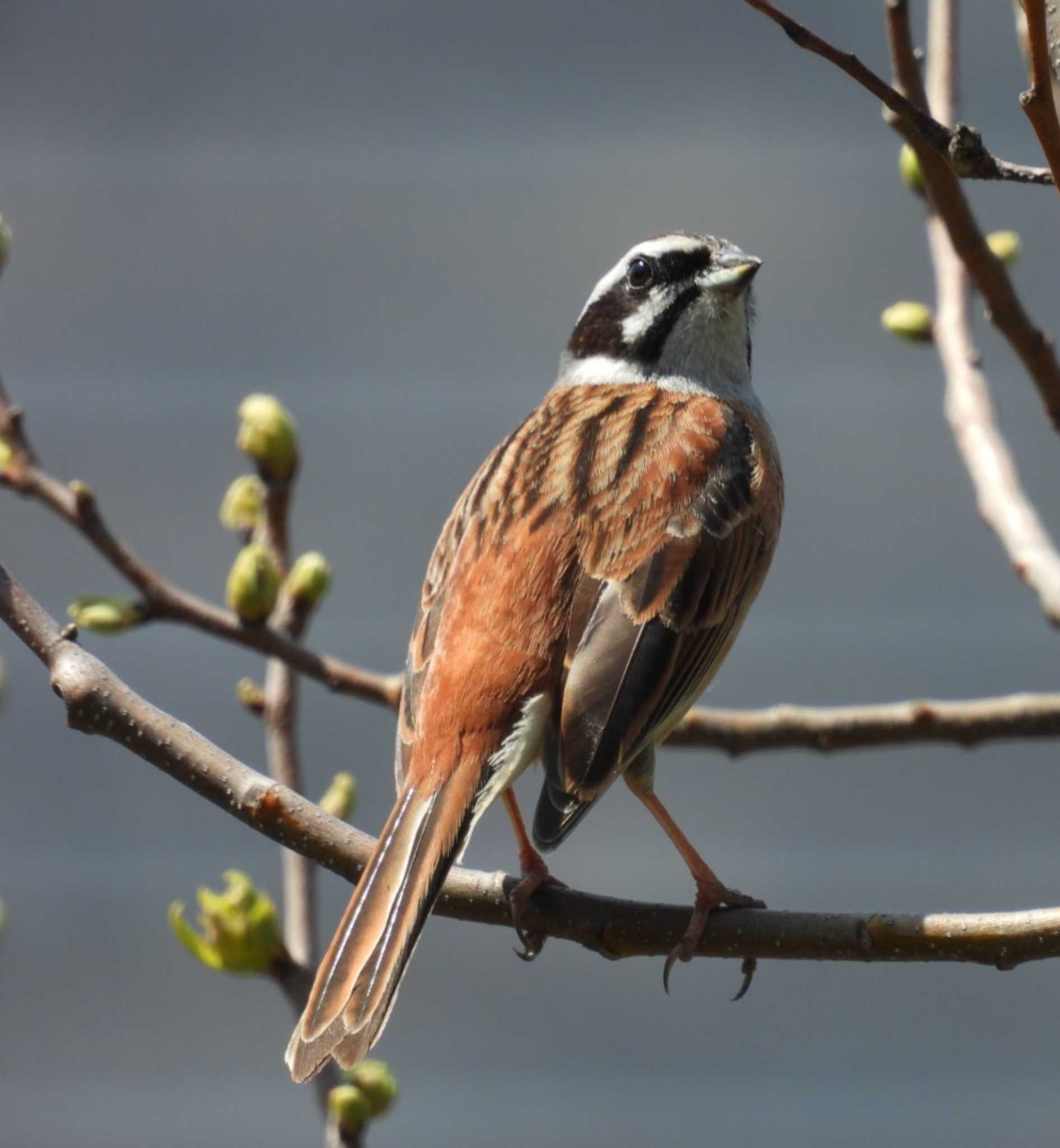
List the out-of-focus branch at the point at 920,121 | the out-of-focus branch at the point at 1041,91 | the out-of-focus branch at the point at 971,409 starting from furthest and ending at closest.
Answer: the out-of-focus branch at the point at 971,409, the out-of-focus branch at the point at 920,121, the out-of-focus branch at the point at 1041,91

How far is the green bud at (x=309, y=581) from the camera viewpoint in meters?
3.08

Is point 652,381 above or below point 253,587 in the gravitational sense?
above

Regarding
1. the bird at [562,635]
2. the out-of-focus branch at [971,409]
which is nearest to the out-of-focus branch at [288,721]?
the bird at [562,635]

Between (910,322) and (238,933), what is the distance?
1.80m

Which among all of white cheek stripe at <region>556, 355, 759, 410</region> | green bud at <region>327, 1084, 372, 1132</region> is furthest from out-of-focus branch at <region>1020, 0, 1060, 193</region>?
white cheek stripe at <region>556, 355, 759, 410</region>

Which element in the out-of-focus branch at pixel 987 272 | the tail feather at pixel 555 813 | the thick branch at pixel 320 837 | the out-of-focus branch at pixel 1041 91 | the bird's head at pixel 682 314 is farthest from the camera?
the bird's head at pixel 682 314

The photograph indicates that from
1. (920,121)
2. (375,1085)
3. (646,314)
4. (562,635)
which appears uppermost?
(920,121)

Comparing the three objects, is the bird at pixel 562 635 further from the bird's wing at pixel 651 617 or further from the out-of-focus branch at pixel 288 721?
the out-of-focus branch at pixel 288 721

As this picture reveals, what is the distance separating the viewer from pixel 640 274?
4.00 m

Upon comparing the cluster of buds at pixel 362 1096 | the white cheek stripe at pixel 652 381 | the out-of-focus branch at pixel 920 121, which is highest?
the out-of-focus branch at pixel 920 121

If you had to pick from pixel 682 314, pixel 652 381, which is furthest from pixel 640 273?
pixel 652 381

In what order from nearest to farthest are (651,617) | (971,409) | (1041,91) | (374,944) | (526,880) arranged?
(1041,91)
(374,944)
(526,880)
(651,617)
(971,409)

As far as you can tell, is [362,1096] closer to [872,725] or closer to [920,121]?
[872,725]

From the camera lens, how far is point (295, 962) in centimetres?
278
